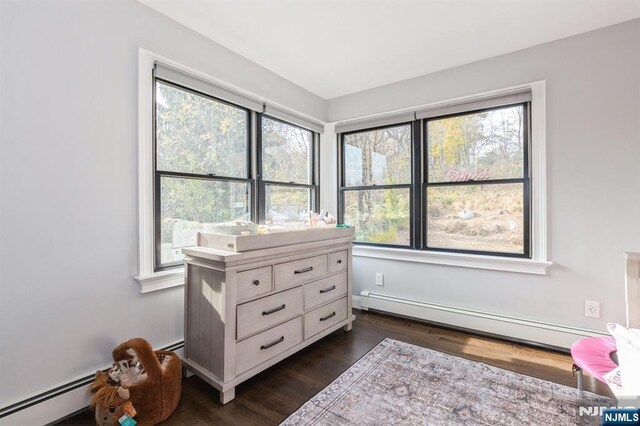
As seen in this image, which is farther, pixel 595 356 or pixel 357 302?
pixel 357 302

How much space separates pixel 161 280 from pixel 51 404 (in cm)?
77

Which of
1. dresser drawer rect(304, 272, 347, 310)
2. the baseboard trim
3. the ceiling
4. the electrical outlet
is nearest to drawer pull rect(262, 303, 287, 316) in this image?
dresser drawer rect(304, 272, 347, 310)

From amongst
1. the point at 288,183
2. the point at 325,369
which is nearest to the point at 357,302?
the point at 325,369

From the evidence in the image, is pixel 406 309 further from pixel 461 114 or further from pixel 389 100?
pixel 389 100

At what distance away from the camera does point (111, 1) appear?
1748 mm

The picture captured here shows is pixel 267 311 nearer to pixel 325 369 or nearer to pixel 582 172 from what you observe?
pixel 325 369

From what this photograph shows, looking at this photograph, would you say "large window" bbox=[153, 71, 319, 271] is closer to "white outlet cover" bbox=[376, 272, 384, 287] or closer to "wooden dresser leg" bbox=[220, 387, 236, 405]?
"wooden dresser leg" bbox=[220, 387, 236, 405]

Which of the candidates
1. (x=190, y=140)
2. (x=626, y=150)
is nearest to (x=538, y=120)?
(x=626, y=150)

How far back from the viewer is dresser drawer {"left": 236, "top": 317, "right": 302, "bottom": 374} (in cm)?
178

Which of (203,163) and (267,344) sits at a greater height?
(203,163)

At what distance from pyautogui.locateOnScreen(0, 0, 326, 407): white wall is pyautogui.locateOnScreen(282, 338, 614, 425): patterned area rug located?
48.1 inches

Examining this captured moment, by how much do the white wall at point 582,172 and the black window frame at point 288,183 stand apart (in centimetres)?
150

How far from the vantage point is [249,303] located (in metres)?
1.82

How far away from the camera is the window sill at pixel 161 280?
1868 millimetres
